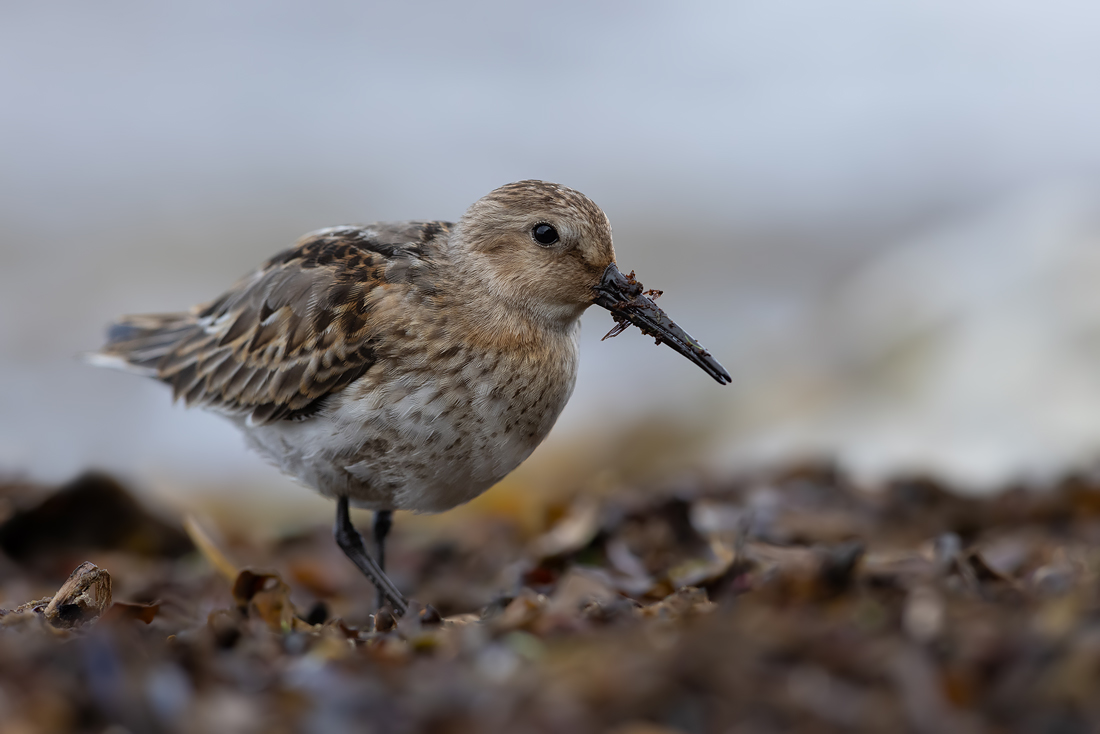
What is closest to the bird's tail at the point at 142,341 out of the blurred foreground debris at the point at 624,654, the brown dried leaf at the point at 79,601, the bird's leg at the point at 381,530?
the bird's leg at the point at 381,530

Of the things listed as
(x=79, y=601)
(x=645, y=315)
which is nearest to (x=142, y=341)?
(x=79, y=601)

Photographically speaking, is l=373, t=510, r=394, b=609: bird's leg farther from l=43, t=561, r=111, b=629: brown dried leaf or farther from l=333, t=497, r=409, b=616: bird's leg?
l=43, t=561, r=111, b=629: brown dried leaf

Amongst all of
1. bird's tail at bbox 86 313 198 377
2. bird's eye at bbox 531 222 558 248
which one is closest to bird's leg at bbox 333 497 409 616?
bird's eye at bbox 531 222 558 248

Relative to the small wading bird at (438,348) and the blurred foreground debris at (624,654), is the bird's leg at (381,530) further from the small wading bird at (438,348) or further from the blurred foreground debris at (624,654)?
the blurred foreground debris at (624,654)

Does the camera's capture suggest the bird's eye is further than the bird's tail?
No

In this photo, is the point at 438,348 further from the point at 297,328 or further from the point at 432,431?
the point at 297,328

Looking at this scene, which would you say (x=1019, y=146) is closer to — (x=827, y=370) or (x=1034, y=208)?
(x=1034, y=208)
